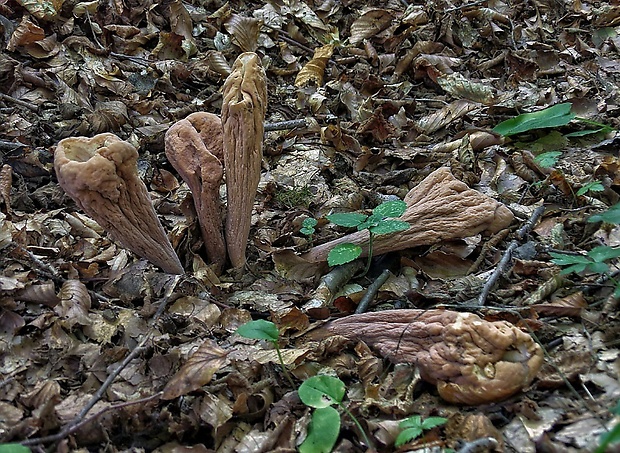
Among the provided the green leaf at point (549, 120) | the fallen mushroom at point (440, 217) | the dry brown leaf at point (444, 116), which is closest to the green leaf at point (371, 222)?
the fallen mushroom at point (440, 217)

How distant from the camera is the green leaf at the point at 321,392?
7.32 feet

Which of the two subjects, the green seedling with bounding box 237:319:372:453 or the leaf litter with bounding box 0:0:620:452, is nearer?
the green seedling with bounding box 237:319:372:453

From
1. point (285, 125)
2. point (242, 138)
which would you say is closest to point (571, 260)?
point (242, 138)

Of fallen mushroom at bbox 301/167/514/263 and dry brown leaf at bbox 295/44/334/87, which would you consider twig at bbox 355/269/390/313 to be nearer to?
fallen mushroom at bbox 301/167/514/263

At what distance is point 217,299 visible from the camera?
10.5 ft

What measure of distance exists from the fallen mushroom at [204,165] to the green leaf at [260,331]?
108 cm

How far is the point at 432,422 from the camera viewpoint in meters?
2.08

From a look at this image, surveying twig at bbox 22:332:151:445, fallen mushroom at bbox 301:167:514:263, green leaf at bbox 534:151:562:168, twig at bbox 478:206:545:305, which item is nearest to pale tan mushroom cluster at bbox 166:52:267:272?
fallen mushroom at bbox 301:167:514:263

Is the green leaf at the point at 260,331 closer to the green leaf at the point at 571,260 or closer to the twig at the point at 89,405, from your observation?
the twig at the point at 89,405

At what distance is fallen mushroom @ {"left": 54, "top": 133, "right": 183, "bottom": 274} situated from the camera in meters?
2.51

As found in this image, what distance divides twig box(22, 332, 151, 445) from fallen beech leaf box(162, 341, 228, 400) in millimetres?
271

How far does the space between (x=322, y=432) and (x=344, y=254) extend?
1.14m

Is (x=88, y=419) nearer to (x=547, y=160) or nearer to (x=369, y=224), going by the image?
(x=369, y=224)

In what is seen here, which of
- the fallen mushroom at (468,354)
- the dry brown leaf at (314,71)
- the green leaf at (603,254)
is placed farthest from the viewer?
the dry brown leaf at (314,71)
